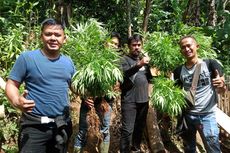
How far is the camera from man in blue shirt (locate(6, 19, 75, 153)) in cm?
281

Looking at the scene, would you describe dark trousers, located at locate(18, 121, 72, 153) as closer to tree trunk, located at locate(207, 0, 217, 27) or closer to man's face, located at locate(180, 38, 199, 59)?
man's face, located at locate(180, 38, 199, 59)

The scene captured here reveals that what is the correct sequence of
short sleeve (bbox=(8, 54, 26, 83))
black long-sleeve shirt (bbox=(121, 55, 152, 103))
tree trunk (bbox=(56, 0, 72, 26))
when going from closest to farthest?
1. short sleeve (bbox=(8, 54, 26, 83))
2. black long-sleeve shirt (bbox=(121, 55, 152, 103))
3. tree trunk (bbox=(56, 0, 72, 26))

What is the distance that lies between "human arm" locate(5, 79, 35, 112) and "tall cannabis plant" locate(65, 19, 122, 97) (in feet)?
3.19

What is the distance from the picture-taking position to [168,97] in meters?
4.20

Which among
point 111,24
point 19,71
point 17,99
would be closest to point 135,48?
point 19,71

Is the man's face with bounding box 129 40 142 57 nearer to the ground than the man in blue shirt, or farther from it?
farther from it

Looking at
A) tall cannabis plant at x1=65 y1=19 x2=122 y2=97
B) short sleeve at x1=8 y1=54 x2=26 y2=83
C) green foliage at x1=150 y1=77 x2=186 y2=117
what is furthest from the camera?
green foliage at x1=150 y1=77 x2=186 y2=117

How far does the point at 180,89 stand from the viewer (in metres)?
4.22

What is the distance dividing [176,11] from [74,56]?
4.61 metres

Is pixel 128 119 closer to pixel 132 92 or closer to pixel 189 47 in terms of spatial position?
pixel 132 92

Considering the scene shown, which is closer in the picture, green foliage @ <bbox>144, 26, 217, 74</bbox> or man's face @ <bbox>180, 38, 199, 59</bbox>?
man's face @ <bbox>180, 38, 199, 59</bbox>

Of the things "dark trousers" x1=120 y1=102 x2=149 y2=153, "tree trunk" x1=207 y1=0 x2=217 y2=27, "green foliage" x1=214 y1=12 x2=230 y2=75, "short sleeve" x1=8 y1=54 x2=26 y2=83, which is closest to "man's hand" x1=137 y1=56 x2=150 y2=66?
"dark trousers" x1=120 y1=102 x2=149 y2=153

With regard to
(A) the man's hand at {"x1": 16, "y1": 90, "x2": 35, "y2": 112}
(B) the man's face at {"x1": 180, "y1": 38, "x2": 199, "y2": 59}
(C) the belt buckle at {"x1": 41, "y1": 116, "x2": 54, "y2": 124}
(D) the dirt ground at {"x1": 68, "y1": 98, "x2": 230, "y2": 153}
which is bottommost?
(D) the dirt ground at {"x1": 68, "y1": 98, "x2": 230, "y2": 153}

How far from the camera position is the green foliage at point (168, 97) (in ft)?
13.6
